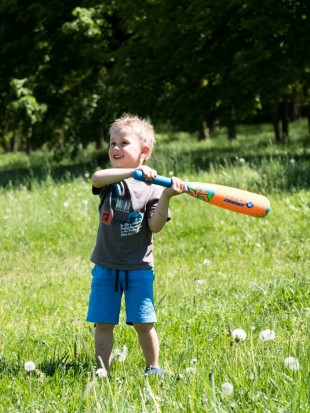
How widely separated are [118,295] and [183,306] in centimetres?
116

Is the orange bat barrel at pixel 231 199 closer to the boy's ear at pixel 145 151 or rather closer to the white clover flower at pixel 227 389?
the boy's ear at pixel 145 151

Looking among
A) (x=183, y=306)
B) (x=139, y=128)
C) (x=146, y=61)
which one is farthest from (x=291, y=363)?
(x=146, y=61)

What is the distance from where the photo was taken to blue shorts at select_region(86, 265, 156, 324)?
3.59 m

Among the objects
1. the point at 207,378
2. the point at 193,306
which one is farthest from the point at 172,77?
the point at 207,378

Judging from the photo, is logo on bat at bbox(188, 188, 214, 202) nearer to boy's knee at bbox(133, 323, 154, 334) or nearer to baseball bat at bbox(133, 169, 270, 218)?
baseball bat at bbox(133, 169, 270, 218)

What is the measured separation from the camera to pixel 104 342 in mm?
3670

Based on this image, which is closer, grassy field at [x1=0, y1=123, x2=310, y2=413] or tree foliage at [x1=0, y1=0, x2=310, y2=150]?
grassy field at [x1=0, y1=123, x2=310, y2=413]

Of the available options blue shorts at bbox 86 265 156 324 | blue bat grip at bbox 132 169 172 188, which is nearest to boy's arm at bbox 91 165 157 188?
blue bat grip at bbox 132 169 172 188

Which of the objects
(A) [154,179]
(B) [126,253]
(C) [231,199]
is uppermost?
(A) [154,179]

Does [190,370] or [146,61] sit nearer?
[190,370]

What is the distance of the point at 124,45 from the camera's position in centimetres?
1716

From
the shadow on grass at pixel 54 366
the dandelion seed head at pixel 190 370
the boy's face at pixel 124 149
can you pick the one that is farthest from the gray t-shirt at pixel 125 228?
the dandelion seed head at pixel 190 370

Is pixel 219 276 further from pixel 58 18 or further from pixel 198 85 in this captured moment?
pixel 58 18

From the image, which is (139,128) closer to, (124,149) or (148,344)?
(124,149)
